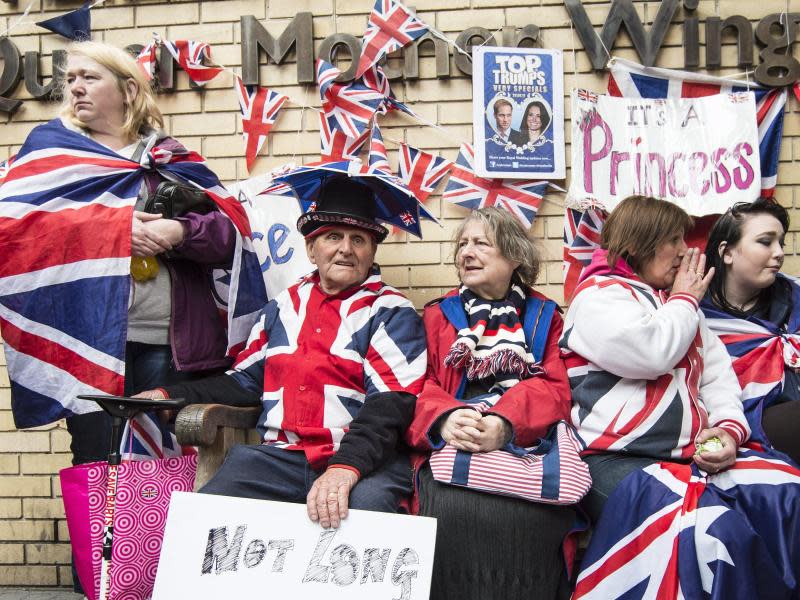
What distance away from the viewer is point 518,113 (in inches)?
138

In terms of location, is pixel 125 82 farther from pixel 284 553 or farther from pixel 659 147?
pixel 659 147

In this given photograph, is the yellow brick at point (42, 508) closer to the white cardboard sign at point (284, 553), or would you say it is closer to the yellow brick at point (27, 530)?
the yellow brick at point (27, 530)

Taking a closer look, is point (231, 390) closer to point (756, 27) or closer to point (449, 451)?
point (449, 451)

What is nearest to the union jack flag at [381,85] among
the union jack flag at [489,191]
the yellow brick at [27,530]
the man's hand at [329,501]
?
the union jack flag at [489,191]

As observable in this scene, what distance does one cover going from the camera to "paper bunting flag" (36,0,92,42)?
3.59 metres

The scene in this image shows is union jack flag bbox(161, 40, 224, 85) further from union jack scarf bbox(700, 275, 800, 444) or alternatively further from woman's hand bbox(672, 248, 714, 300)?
union jack scarf bbox(700, 275, 800, 444)

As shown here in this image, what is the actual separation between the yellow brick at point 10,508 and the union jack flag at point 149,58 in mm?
2110

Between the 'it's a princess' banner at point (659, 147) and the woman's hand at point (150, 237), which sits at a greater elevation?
the 'it's a princess' banner at point (659, 147)

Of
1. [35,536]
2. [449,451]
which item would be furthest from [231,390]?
[35,536]

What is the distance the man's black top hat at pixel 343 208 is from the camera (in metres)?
2.81

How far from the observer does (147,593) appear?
2516 millimetres

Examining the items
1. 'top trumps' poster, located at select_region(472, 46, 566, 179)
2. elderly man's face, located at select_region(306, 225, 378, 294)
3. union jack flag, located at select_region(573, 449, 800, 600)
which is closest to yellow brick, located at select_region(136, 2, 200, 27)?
'top trumps' poster, located at select_region(472, 46, 566, 179)

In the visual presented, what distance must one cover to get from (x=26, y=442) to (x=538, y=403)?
2.53 metres

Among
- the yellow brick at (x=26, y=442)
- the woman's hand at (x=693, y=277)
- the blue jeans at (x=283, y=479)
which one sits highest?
the woman's hand at (x=693, y=277)
